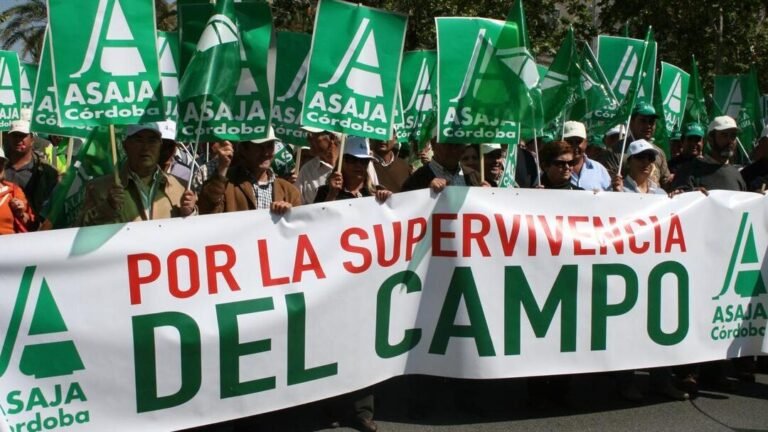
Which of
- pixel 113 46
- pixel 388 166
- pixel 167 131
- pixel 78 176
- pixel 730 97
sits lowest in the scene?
pixel 388 166

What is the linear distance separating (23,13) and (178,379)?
112ft

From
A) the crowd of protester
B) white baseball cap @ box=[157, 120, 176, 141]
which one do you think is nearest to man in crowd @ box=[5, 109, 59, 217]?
the crowd of protester

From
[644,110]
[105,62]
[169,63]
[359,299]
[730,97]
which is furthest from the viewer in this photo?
[730,97]

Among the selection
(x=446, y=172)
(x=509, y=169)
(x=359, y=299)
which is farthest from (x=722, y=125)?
(x=359, y=299)

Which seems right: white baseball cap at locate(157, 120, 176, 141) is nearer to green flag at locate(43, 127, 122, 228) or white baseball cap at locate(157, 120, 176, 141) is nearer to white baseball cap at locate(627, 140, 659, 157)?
green flag at locate(43, 127, 122, 228)

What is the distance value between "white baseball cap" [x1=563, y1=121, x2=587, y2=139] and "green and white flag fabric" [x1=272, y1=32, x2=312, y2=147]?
1.93 meters

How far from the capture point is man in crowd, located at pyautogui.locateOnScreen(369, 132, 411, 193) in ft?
23.9

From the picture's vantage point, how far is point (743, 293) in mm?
6043

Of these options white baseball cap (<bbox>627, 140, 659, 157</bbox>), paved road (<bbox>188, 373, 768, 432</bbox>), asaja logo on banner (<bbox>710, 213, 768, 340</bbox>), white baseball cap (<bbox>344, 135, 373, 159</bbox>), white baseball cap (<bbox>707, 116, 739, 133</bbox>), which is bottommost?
paved road (<bbox>188, 373, 768, 432</bbox>)

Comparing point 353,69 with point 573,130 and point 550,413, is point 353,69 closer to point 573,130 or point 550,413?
point 573,130

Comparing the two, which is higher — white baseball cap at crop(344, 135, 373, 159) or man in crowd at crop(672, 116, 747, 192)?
white baseball cap at crop(344, 135, 373, 159)

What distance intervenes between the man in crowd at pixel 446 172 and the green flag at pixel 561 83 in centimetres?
100

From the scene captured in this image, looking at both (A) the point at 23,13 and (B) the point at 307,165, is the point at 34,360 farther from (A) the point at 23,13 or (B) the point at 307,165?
(A) the point at 23,13

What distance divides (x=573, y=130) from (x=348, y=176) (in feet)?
6.82
